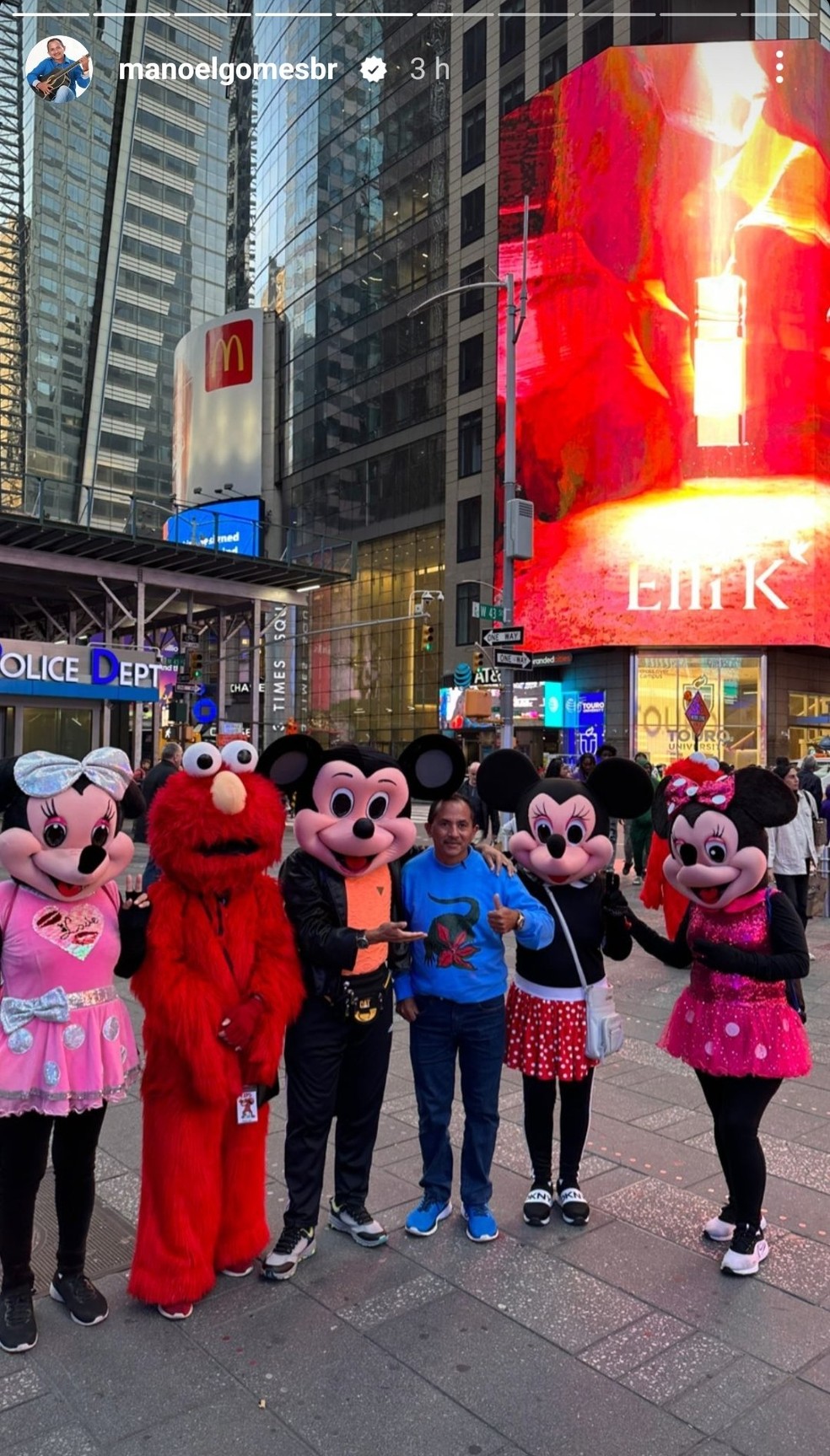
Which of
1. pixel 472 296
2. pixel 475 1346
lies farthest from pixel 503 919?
pixel 472 296

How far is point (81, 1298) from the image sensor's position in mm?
3361

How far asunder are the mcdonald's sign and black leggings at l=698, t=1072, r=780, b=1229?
5529 cm

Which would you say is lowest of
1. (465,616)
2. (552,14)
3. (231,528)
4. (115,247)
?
(465,616)

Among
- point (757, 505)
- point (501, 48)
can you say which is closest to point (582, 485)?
point (757, 505)

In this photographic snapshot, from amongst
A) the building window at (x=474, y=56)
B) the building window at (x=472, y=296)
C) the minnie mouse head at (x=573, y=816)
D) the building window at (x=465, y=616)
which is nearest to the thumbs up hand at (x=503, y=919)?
the minnie mouse head at (x=573, y=816)

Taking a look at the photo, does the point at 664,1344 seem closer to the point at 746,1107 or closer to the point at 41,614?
the point at 746,1107

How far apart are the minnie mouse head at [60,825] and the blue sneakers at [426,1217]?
6.04 ft

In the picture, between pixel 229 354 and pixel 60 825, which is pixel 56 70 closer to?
pixel 229 354

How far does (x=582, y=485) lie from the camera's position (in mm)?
34188

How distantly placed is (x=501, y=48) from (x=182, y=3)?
4861 centimetres

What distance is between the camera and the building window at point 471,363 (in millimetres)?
40781

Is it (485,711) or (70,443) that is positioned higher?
(70,443)

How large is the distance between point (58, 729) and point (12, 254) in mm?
58587

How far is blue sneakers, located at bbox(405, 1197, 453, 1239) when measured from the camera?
3.97 metres
